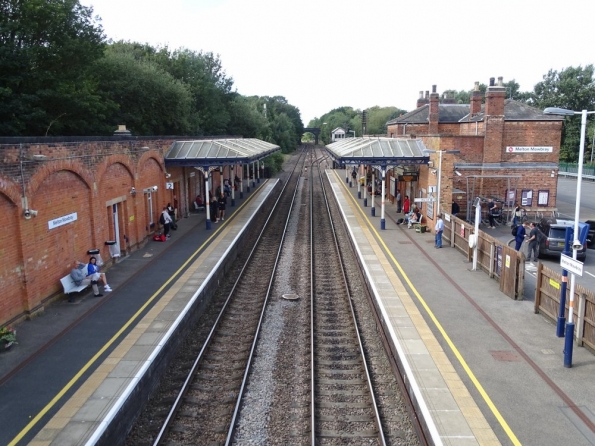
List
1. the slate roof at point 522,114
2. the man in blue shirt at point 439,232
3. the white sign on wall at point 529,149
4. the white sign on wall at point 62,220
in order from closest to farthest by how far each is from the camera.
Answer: the white sign on wall at point 62,220
the man in blue shirt at point 439,232
the white sign on wall at point 529,149
the slate roof at point 522,114

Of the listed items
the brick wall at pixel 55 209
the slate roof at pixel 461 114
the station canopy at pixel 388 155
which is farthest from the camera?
the slate roof at pixel 461 114

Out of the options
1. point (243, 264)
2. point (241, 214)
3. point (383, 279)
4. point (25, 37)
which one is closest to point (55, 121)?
point (25, 37)

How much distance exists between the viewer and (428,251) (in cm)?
1928

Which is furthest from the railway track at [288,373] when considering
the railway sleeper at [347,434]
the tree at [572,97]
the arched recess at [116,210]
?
the tree at [572,97]

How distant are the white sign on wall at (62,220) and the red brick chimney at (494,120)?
19310mm

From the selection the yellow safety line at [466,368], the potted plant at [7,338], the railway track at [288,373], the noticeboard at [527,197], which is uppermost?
the noticeboard at [527,197]

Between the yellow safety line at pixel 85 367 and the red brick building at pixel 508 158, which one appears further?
the red brick building at pixel 508 158

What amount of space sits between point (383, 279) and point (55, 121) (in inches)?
728

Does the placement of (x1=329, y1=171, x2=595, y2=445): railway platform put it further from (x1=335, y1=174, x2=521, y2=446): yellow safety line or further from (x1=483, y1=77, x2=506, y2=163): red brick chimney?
(x1=483, y1=77, x2=506, y2=163): red brick chimney

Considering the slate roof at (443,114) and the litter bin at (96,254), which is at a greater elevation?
the slate roof at (443,114)

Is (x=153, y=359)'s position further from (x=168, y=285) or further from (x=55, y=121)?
(x=55, y=121)

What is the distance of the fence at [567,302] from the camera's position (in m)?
10.4

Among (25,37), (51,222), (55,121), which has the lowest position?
(51,222)

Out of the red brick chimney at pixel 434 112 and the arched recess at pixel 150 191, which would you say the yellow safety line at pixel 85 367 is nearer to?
the arched recess at pixel 150 191
